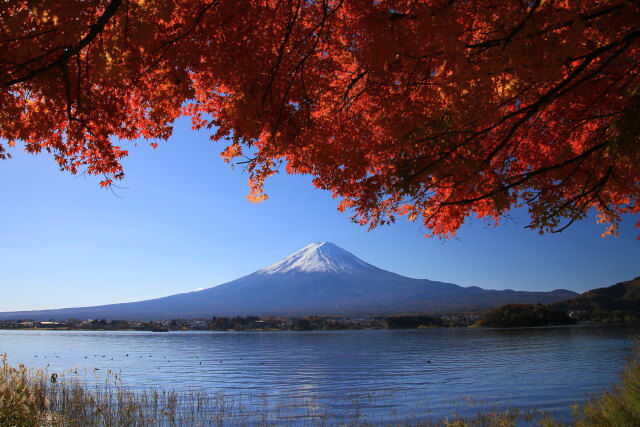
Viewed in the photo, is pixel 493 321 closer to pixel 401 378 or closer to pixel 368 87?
pixel 401 378

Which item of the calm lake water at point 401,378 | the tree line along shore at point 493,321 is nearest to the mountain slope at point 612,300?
the tree line along shore at point 493,321

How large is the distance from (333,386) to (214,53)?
53.2 ft

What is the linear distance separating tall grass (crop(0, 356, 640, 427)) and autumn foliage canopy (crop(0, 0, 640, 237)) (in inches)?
144

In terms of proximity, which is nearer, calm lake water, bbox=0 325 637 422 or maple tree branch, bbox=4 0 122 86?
maple tree branch, bbox=4 0 122 86

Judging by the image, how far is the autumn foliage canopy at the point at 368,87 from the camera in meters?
4.13

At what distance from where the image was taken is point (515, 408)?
42.8ft

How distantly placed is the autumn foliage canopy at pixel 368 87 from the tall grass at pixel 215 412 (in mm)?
3658

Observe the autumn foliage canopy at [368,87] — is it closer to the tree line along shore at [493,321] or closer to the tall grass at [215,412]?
the tall grass at [215,412]

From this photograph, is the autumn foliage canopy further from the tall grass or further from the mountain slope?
the mountain slope

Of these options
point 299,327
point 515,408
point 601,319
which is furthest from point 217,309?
point 515,408

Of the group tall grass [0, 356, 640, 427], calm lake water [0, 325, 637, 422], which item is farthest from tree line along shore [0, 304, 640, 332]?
tall grass [0, 356, 640, 427]

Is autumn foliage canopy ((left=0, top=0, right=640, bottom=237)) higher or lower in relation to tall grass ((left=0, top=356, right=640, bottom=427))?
higher

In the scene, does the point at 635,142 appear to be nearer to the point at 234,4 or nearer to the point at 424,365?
the point at 234,4

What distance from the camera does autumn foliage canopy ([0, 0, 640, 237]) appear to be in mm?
4129
